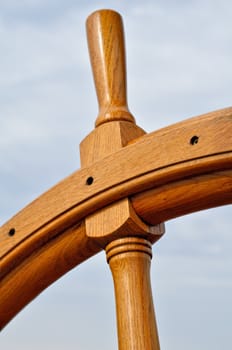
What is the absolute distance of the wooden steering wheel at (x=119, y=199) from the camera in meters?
0.86

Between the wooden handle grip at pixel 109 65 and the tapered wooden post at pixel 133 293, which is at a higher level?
the wooden handle grip at pixel 109 65

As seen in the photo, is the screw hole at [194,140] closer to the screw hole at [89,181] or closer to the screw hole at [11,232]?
the screw hole at [89,181]

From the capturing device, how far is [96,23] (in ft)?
3.32

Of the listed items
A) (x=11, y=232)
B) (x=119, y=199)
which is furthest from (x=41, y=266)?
(x=119, y=199)

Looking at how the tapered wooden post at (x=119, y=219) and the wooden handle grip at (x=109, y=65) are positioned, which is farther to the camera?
the wooden handle grip at (x=109, y=65)

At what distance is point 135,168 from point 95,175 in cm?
6

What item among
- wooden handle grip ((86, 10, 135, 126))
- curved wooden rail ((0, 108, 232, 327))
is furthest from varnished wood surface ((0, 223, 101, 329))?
wooden handle grip ((86, 10, 135, 126))

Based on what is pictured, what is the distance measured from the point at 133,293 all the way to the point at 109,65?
0.31m

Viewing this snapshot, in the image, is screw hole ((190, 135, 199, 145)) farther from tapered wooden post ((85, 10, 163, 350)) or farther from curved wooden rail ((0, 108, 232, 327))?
tapered wooden post ((85, 10, 163, 350))

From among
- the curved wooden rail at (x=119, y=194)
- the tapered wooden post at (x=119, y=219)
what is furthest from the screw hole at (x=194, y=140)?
the tapered wooden post at (x=119, y=219)

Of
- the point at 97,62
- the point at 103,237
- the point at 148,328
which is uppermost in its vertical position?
the point at 97,62

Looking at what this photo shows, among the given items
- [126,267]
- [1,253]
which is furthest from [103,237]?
[1,253]

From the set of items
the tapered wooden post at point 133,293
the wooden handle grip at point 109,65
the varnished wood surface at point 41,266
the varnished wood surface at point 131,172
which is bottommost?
the tapered wooden post at point 133,293

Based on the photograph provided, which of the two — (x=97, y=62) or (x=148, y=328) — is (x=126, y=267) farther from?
(x=97, y=62)
